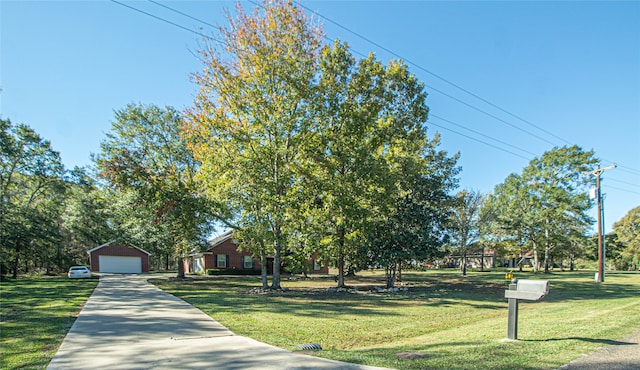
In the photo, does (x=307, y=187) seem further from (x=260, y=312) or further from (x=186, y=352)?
(x=186, y=352)

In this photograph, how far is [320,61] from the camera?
780 inches

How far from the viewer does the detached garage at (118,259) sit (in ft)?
145

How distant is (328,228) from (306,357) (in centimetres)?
1511

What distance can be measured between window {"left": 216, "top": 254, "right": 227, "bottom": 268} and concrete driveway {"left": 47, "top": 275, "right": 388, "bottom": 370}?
3275 cm

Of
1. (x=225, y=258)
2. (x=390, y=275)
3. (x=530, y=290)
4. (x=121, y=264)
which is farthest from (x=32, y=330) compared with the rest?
(x=121, y=264)

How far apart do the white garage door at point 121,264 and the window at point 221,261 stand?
1117cm

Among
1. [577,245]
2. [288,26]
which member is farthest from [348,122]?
[577,245]

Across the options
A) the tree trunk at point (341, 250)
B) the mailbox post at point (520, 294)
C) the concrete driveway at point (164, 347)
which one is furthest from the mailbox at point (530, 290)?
the tree trunk at point (341, 250)

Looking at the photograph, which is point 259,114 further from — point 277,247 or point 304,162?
point 277,247

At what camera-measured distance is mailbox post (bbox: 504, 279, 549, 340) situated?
22.0 ft

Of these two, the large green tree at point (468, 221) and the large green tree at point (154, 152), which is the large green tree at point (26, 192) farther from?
the large green tree at point (468, 221)

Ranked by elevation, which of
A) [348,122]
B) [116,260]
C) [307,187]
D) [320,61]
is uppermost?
[320,61]

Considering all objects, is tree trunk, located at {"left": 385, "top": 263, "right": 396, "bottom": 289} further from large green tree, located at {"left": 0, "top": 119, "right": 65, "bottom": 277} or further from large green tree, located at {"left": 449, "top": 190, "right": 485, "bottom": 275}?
large green tree, located at {"left": 0, "top": 119, "right": 65, "bottom": 277}

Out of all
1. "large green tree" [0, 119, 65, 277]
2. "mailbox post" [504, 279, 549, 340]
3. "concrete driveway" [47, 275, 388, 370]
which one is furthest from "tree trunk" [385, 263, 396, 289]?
"large green tree" [0, 119, 65, 277]
